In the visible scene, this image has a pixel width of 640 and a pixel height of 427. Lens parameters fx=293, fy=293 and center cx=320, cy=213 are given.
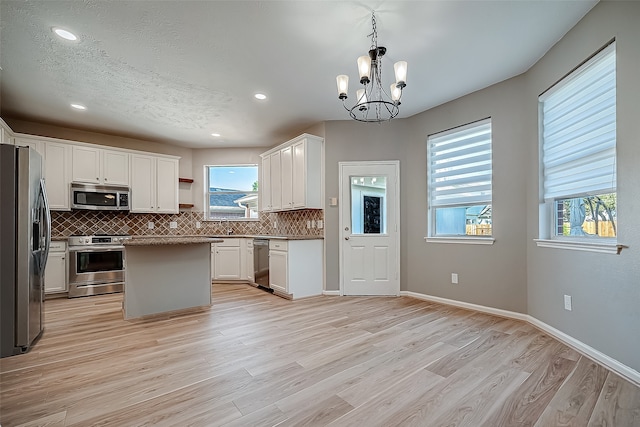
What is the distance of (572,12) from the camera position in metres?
2.28

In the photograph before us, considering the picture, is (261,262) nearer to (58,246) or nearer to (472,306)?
(58,246)

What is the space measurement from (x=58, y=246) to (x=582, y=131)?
6.44 meters

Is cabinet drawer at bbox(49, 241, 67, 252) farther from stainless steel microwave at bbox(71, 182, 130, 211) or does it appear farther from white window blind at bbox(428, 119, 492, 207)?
white window blind at bbox(428, 119, 492, 207)

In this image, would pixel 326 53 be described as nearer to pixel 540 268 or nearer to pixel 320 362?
pixel 320 362

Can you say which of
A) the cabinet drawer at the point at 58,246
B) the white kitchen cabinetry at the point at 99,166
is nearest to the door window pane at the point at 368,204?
the white kitchen cabinetry at the point at 99,166

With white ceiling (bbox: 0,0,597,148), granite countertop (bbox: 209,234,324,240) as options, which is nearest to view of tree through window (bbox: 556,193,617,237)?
white ceiling (bbox: 0,0,597,148)

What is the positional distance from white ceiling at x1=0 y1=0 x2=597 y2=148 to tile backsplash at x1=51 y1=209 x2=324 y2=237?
162cm

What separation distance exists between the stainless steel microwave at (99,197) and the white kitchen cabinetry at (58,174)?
4.5 inches

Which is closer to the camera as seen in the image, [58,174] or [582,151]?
[582,151]

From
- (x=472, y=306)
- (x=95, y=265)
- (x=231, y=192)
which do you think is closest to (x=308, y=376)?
(x=472, y=306)

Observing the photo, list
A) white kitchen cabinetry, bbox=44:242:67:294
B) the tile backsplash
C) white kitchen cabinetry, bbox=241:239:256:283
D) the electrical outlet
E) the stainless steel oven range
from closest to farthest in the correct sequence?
the electrical outlet
white kitchen cabinetry, bbox=44:242:67:294
the stainless steel oven range
the tile backsplash
white kitchen cabinetry, bbox=241:239:256:283

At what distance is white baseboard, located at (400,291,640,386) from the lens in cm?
201

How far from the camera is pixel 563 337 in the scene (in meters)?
2.61

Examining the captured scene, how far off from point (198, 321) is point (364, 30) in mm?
3326
